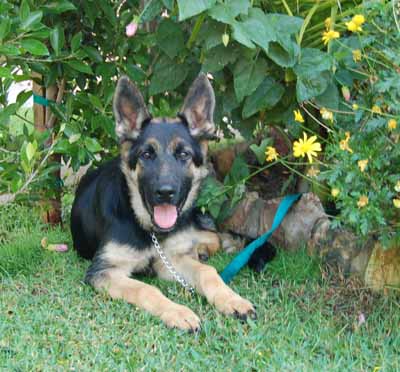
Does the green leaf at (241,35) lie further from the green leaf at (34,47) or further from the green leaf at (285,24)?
the green leaf at (34,47)

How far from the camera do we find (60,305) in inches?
161

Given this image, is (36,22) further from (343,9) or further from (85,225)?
(343,9)

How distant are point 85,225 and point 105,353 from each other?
5.60 ft

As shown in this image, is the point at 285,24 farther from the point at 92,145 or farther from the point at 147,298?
the point at 147,298

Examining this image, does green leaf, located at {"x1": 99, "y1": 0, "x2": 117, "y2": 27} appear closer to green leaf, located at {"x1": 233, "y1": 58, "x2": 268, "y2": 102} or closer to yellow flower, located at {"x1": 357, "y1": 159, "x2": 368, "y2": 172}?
green leaf, located at {"x1": 233, "y1": 58, "x2": 268, "y2": 102}

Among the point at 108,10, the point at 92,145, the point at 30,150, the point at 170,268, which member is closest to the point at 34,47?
the point at 30,150

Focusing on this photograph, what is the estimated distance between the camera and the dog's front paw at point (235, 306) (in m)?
3.84

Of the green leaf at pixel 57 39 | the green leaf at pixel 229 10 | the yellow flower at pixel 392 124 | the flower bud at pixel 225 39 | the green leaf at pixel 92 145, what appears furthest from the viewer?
the green leaf at pixel 92 145

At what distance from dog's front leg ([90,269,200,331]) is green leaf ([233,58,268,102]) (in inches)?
51.0

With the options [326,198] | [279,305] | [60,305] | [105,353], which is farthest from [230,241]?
[105,353]

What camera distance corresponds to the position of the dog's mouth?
441cm

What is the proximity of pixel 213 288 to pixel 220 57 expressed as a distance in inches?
55.8

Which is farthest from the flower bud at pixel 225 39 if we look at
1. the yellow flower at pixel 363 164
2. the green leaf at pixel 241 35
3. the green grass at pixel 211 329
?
the green grass at pixel 211 329

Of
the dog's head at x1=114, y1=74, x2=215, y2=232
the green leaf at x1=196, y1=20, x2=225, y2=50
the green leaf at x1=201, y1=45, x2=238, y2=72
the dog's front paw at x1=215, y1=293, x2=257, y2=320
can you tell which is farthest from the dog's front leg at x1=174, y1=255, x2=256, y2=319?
the green leaf at x1=196, y1=20, x2=225, y2=50
